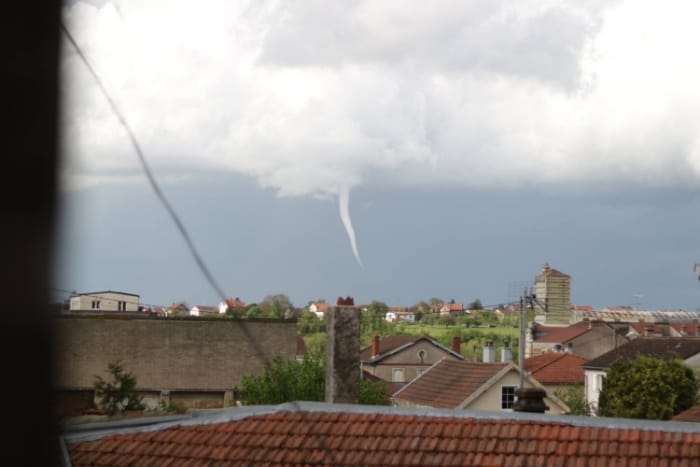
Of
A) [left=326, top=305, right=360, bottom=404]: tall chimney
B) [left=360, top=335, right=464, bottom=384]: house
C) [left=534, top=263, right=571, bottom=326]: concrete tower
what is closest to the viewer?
[left=326, top=305, right=360, bottom=404]: tall chimney

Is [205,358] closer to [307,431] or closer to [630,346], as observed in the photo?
[630,346]

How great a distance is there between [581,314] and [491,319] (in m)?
8.82

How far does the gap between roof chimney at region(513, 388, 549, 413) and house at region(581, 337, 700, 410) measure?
96.2ft

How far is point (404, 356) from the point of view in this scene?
5975 centimetres

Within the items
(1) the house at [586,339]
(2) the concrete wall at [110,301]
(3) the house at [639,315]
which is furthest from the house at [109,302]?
(3) the house at [639,315]

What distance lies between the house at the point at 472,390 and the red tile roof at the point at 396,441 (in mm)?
23468

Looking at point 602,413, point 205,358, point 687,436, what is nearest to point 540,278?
point 602,413

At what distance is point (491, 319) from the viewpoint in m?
96.1

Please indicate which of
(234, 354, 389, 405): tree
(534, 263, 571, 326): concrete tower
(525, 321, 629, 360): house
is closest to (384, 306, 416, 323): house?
(525, 321, 629, 360): house

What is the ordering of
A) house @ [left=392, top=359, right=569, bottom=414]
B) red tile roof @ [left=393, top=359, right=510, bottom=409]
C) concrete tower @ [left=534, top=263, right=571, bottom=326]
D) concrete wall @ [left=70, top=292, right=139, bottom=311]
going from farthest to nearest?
concrete tower @ [left=534, top=263, right=571, bottom=326], concrete wall @ [left=70, top=292, right=139, bottom=311], red tile roof @ [left=393, top=359, right=510, bottom=409], house @ [left=392, top=359, right=569, bottom=414]

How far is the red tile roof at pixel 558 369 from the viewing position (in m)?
50.7

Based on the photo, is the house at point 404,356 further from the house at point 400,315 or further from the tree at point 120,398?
the tree at point 120,398

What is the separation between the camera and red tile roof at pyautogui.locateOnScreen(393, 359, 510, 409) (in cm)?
3644

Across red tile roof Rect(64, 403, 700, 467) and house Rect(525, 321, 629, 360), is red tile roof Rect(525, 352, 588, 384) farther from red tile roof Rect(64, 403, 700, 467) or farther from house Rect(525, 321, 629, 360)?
red tile roof Rect(64, 403, 700, 467)
